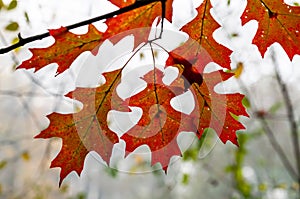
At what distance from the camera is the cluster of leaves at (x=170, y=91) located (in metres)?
0.54

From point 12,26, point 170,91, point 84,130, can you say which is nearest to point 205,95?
point 170,91

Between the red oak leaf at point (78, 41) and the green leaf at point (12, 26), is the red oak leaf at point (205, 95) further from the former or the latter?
the green leaf at point (12, 26)

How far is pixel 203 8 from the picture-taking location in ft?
1.83

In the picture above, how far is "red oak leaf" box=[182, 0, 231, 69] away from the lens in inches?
22.0

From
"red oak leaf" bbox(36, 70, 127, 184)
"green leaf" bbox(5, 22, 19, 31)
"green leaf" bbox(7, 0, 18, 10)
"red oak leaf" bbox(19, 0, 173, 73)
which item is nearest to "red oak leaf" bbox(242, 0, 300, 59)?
"red oak leaf" bbox(19, 0, 173, 73)

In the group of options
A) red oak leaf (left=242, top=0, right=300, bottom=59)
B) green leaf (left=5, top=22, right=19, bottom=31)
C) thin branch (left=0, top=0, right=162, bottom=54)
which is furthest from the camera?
green leaf (left=5, top=22, right=19, bottom=31)

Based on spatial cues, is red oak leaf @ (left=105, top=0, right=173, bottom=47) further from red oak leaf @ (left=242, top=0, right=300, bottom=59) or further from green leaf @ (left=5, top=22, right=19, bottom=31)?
green leaf @ (left=5, top=22, right=19, bottom=31)

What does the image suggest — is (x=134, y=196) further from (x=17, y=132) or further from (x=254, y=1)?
(x=254, y=1)

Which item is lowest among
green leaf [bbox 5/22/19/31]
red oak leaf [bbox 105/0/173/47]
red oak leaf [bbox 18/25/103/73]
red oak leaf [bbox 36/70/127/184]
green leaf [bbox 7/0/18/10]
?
green leaf [bbox 5/22/19/31]

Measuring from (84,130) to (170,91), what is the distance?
0.14 meters

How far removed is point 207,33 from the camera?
1.84 feet

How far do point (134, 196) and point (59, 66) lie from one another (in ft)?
66.8

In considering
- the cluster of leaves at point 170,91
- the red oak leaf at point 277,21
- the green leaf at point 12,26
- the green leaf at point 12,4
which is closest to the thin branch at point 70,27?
the cluster of leaves at point 170,91

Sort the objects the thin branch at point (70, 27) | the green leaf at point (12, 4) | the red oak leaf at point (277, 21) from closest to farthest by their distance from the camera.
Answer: the thin branch at point (70, 27) < the red oak leaf at point (277, 21) < the green leaf at point (12, 4)
